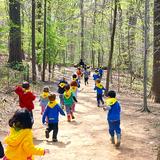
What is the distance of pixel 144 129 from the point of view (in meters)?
14.4

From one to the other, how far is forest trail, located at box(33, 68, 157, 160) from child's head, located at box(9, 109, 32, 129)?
411 centimetres

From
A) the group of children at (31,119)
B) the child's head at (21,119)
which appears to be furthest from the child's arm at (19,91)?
the child's head at (21,119)

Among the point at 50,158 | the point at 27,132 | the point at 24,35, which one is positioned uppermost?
the point at 24,35

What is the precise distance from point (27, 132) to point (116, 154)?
4731 mm

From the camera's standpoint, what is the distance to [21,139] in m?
6.70

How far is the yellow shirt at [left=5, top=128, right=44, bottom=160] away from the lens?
262 inches

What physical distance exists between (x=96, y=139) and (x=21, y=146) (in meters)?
5.94

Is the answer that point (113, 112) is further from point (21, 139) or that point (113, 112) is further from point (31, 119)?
point (21, 139)

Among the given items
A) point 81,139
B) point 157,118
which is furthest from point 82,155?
point 157,118

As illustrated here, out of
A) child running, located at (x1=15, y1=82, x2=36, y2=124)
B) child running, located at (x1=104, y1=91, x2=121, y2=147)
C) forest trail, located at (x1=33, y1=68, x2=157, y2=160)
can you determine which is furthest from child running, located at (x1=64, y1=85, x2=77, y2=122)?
child running, located at (x1=104, y1=91, x2=121, y2=147)

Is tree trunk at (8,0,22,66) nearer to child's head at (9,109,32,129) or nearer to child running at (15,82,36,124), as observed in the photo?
child running at (15,82,36,124)

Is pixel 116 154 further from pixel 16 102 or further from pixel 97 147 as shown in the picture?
pixel 16 102

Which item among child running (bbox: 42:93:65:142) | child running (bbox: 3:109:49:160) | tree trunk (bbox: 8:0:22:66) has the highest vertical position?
tree trunk (bbox: 8:0:22:66)

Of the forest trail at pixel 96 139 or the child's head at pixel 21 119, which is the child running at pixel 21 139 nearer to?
the child's head at pixel 21 119
